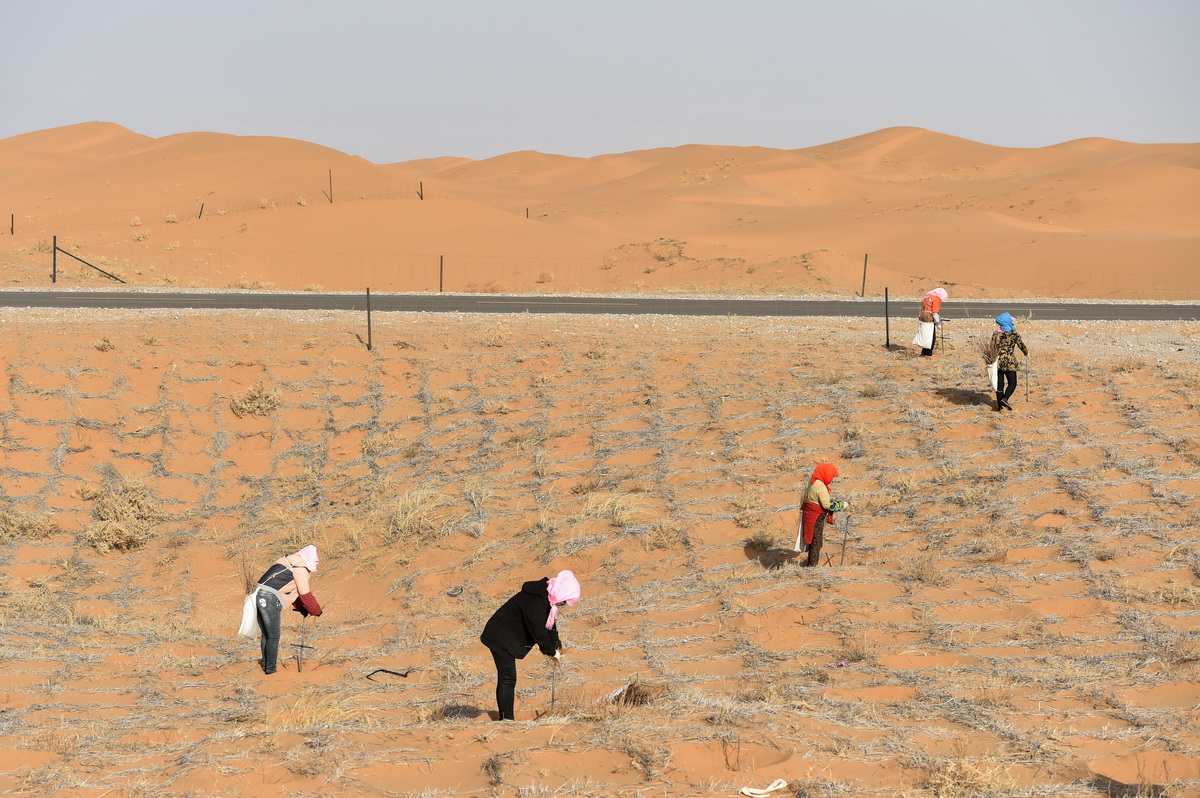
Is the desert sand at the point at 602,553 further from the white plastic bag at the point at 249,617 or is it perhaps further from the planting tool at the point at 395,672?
the white plastic bag at the point at 249,617

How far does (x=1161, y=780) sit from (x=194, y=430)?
50.0ft

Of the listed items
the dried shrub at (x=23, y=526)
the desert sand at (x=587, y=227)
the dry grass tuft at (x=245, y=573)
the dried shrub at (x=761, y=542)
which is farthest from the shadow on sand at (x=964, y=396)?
the desert sand at (x=587, y=227)

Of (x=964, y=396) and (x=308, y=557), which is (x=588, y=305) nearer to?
(x=964, y=396)

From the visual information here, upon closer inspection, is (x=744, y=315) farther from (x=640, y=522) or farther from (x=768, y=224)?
(x=768, y=224)

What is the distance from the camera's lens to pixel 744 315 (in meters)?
23.9

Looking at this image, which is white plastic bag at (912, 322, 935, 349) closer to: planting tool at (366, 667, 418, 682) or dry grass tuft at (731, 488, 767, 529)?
dry grass tuft at (731, 488, 767, 529)

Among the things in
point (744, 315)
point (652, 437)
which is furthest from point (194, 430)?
point (744, 315)

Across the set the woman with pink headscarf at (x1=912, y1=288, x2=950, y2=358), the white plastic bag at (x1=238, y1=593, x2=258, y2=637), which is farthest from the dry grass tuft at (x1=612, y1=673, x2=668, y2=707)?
the woman with pink headscarf at (x1=912, y1=288, x2=950, y2=358)

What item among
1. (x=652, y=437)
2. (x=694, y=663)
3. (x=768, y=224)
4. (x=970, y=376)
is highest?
(x=768, y=224)

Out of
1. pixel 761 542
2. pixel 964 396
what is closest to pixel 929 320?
pixel 964 396

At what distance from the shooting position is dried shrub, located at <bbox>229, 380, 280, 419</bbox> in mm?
17422

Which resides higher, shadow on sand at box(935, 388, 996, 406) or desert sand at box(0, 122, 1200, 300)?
desert sand at box(0, 122, 1200, 300)

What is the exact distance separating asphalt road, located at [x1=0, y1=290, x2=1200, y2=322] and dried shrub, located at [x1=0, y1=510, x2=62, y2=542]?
373 inches

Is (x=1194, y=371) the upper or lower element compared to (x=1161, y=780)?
upper
